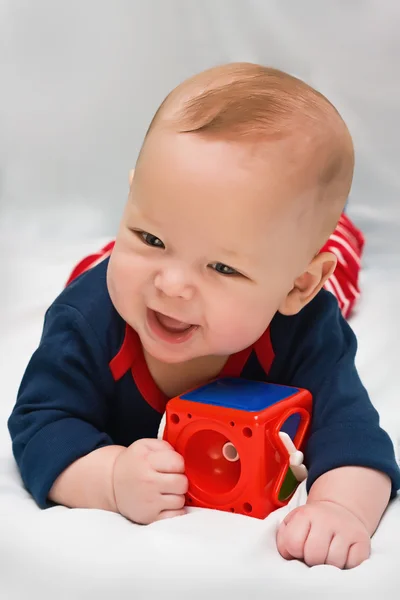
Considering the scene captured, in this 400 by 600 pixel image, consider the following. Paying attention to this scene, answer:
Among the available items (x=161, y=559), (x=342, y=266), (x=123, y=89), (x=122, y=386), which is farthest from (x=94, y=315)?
(x=123, y=89)

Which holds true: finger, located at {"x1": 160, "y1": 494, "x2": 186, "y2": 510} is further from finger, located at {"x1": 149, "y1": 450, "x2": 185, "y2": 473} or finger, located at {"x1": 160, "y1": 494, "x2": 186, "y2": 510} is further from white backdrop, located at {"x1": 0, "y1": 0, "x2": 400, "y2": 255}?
white backdrop, located at {"x1": 0, "y1": 0, "x2": 400, "y2": 255}

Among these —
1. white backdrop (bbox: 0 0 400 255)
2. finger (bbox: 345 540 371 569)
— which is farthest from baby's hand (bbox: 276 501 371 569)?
white backdrop (bbox: 0 0 400 255)

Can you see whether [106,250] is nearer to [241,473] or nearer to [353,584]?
[241,473]

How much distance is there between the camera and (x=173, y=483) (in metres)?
0.78

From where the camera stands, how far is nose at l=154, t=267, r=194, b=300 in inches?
29.6

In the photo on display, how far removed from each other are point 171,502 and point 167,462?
0.04 meters

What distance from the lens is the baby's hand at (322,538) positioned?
0.72 meters

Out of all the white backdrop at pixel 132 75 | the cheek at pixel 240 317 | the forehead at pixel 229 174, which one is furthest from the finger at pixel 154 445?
the white backdrop at pixel 132 75

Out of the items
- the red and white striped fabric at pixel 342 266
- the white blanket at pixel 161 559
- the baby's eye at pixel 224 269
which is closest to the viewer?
the white blanket at pixel 161 559

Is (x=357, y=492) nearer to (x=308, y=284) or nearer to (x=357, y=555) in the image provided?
(x=357, y=555)

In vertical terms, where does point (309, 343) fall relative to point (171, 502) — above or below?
above

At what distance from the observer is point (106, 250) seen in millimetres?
1402

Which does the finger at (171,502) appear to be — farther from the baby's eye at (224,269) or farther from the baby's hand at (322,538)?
the baby's eye at (224,269)

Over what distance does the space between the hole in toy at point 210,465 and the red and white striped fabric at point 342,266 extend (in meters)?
0.55
